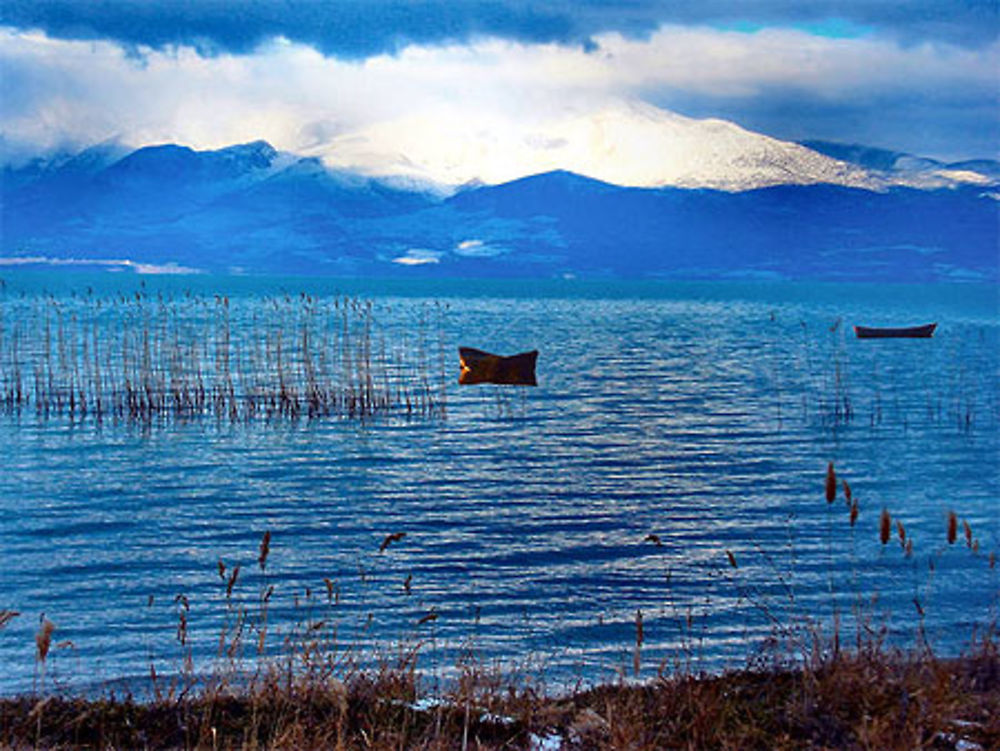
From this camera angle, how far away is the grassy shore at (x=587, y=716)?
6.73 meters

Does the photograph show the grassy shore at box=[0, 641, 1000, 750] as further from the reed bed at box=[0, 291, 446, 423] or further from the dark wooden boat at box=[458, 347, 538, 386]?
the reed bed at box=[0, 291, 446, 423]

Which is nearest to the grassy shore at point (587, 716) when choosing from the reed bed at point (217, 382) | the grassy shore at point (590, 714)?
the grassy shore at point (590, 714)

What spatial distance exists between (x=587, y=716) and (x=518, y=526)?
40.4 ft

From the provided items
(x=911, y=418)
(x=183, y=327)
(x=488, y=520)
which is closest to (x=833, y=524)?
(x=488, y=520)

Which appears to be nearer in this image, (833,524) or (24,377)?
(833,524)

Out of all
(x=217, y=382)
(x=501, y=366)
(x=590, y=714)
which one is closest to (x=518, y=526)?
(x=501, y=366)

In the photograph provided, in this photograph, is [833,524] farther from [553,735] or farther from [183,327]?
[183,327]

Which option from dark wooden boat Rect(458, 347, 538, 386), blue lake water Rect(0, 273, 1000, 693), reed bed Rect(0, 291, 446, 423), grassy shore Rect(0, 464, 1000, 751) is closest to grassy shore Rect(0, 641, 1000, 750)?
grassy shore Rect(0, 464, 1000, 751)

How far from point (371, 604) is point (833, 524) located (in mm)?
9414

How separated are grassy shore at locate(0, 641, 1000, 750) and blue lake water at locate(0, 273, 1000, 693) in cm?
60

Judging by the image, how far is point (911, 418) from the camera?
3653cm

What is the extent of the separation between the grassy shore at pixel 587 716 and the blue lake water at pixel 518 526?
0.60 metres

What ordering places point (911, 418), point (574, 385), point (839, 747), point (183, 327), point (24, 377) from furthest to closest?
point (183, 327), point (574, 385), point (24, 377), point (911, 418), point (839, 747)

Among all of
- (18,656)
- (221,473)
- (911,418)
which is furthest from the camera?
(911,418)
